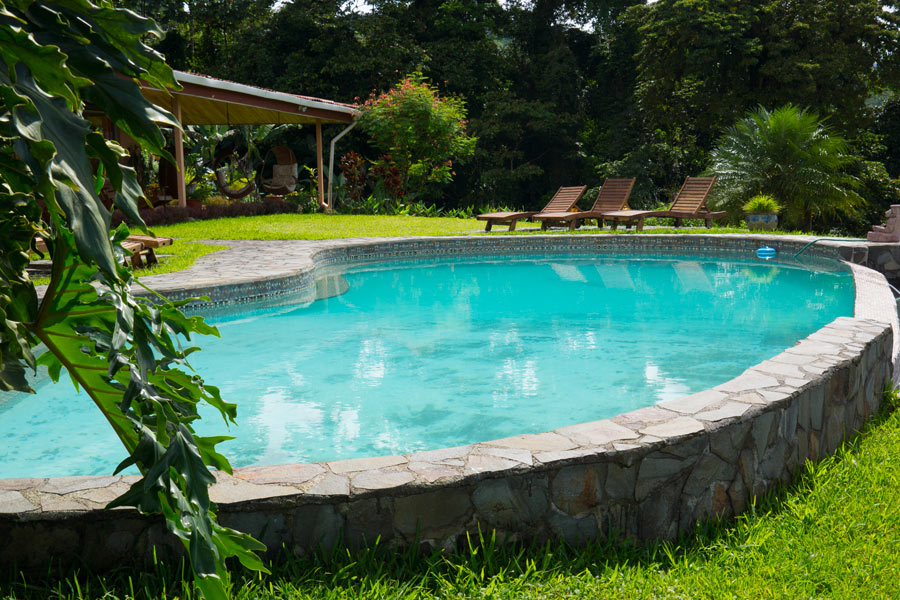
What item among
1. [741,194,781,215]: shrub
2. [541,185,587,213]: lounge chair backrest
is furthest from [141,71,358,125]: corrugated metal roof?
[741,194,781,215]: shrub

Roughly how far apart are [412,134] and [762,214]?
9689 mm

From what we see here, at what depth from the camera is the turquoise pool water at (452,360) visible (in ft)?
15.2

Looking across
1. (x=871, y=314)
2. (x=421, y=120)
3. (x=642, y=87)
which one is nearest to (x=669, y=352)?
(x=871, y=314)

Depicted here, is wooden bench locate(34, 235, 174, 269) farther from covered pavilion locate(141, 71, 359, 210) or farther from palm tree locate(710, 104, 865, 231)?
palm tree locate(710, 104, 865, 231)

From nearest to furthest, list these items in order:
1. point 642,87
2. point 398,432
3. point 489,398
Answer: point 398,432, point 489,398, point 642,87

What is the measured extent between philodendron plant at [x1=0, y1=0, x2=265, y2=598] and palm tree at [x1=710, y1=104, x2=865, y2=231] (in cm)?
1617

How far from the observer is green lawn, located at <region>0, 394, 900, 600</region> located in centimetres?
236

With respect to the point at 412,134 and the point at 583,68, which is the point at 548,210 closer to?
the point at 412,134

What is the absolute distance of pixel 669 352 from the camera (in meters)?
6.70

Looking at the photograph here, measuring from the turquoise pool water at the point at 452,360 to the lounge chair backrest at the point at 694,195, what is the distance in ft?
14.2

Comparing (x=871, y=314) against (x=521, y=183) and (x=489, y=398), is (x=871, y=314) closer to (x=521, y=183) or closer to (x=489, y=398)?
(x=489, y=398)

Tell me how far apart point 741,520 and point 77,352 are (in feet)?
8.63

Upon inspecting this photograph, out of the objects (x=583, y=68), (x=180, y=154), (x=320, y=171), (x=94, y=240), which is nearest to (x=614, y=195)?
(x=320, y=171)

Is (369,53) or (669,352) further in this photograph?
(369,53)
